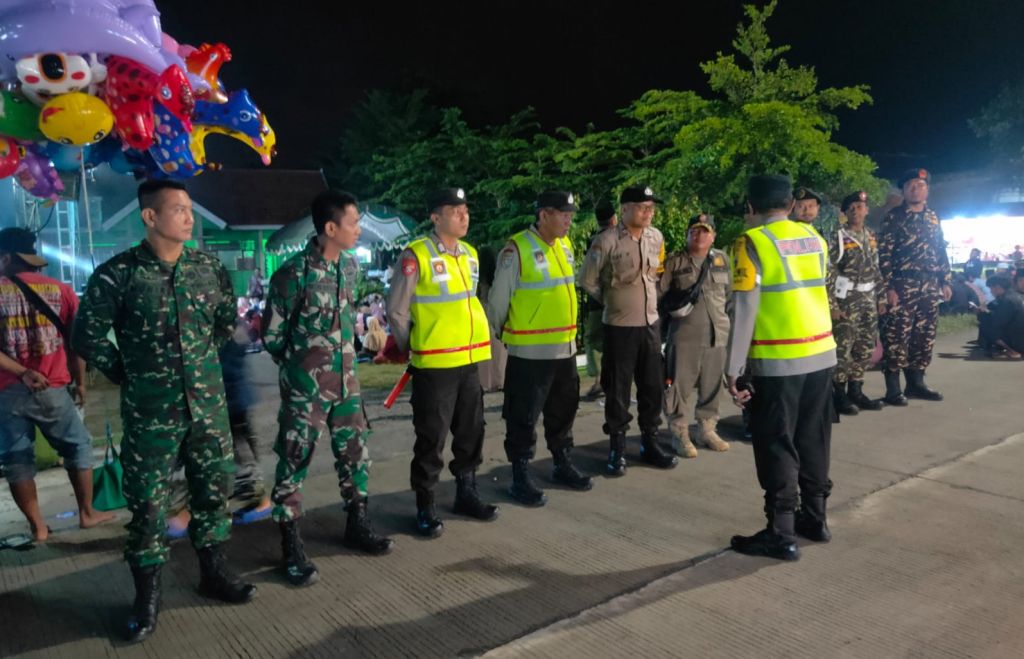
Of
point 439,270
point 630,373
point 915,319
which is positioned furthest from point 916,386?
point 439,270

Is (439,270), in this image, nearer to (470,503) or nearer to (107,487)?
(470,503)

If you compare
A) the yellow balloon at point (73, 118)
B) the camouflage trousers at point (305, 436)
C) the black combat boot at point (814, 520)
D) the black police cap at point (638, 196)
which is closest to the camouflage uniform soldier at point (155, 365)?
the camouflage trousers at point (305, 436)

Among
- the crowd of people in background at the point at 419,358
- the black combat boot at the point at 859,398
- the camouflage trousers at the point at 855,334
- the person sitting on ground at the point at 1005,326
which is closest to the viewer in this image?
the crowd of people in background at the point at 419,358

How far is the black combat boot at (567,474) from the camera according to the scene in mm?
5082

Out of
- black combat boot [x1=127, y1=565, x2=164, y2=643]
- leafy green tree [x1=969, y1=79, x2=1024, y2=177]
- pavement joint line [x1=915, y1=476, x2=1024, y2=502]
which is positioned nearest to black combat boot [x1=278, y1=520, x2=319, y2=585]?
black combat boot [x1=127, y1=565, x2=164, y2=643]

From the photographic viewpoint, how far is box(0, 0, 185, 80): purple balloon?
3.90 meters

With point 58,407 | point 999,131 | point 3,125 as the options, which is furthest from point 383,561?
point 999,131

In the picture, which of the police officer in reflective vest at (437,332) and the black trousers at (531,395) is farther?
the black trousers at (531,395)

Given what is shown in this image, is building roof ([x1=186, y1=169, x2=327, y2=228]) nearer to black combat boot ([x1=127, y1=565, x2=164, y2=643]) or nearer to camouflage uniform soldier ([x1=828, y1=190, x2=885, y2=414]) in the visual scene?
camouflage uniform soldier ([x1=828, y1=190, x2=885, y2=414])

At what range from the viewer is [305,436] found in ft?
12.5

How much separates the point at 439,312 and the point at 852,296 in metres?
4.47

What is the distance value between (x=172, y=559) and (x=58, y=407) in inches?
46.1

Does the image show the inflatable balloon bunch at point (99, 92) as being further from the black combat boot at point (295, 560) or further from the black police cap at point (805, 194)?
the black police cap at point (805, 194)

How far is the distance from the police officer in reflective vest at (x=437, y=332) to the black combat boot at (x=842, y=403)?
13.2ft
